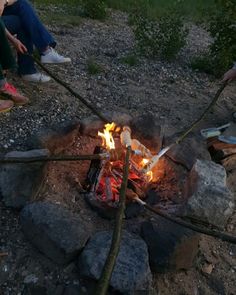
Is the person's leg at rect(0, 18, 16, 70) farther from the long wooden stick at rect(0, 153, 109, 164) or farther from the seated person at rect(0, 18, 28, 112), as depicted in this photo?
the long wooden stick at rect(0, 153, 109, 164)

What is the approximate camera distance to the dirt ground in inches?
123

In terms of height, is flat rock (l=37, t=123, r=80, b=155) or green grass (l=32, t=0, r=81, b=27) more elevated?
flat rock (l=37, t=123, r=80, b=155)

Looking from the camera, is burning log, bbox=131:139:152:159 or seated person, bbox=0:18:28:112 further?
seated person, bbox=0:18:28:112

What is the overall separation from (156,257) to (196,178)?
87 cm

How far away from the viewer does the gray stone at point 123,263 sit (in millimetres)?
2842

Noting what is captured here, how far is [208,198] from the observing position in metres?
3.57

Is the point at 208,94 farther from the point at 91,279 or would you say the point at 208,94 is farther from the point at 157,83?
→ the point at 91,279

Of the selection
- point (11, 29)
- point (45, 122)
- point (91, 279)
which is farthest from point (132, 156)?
point (11, 29)

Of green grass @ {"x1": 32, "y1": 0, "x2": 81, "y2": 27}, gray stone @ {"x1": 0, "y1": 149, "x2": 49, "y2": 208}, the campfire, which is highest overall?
the campfire

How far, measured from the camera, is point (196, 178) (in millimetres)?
3727

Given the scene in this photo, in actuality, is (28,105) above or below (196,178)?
below

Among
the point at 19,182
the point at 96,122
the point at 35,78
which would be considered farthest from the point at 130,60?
the point at 19,182

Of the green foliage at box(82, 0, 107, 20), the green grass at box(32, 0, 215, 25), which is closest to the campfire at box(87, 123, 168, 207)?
the green grass at box(32, 0, 215, 25)

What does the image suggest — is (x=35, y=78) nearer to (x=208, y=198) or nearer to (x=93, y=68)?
A: (x=93, y=68)
